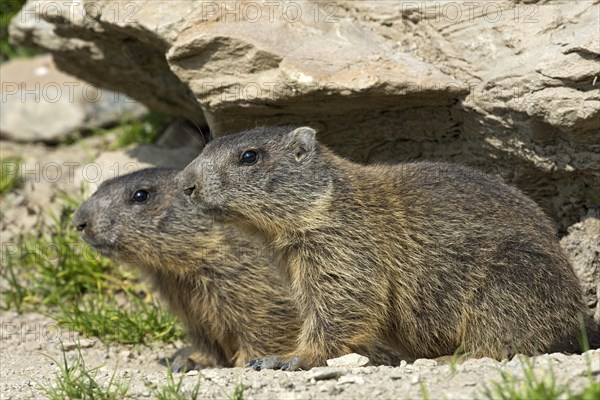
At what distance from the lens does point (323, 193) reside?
737 centimetres

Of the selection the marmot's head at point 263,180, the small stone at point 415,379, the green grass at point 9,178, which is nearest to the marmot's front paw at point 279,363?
the marmot's head at point 263,180

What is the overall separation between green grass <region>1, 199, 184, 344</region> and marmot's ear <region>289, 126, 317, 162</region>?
9.46 ft

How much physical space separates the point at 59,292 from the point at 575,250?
18.5 ft

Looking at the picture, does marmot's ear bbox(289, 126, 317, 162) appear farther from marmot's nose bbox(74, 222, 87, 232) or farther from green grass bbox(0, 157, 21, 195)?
green grass bbox(0, 157, 21, 195)

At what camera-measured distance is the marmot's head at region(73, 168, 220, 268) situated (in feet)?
27.2

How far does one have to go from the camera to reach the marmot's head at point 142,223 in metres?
8.29

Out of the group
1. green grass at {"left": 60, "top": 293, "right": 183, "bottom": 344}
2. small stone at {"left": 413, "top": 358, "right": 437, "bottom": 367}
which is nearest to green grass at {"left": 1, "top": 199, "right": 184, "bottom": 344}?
green grass at {"left": 60, "top": 293, "right": 183, "bottom": 344}

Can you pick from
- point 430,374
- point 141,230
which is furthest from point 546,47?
point 141,230

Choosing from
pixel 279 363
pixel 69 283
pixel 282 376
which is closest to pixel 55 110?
pixel 69 283

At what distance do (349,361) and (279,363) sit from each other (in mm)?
631

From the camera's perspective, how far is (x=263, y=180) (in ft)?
24.0

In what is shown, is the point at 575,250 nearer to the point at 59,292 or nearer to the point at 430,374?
the point at 430,374

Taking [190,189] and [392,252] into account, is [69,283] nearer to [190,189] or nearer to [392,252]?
[190,189]

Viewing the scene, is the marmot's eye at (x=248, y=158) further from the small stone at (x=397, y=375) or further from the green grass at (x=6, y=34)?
the green grass at (x=6, y=34)
